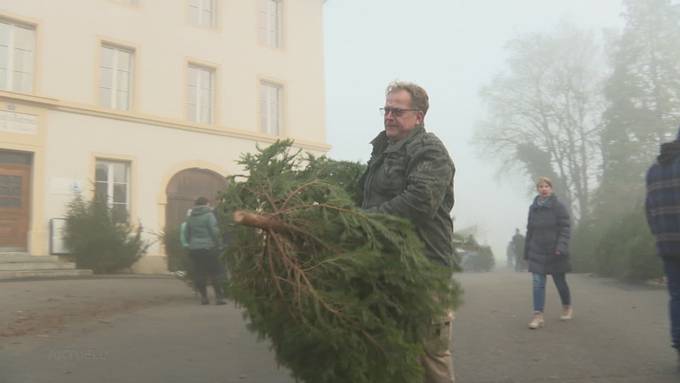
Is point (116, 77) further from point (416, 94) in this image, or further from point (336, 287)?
point (336, 287)

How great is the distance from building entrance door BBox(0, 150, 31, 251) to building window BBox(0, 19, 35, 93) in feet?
5.55

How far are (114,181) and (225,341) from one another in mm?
10950

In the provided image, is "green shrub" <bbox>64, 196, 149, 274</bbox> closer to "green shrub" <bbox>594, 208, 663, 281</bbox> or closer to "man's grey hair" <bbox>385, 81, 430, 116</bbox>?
"green shrub" <bbox>594, 208, 663, 281</bbox>

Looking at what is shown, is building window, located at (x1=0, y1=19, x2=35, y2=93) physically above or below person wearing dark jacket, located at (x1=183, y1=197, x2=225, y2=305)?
above

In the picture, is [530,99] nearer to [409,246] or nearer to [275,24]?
[275,24]

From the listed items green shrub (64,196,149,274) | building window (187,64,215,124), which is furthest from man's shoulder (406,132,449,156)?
building window (187,64,215,124)

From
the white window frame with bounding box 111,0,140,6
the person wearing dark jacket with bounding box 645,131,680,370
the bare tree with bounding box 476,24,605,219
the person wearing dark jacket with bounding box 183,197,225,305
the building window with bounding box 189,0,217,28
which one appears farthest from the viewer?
the bare tree with bounding box 476,24,605,219

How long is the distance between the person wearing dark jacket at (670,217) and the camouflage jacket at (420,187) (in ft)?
8.79

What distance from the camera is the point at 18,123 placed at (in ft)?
46.1

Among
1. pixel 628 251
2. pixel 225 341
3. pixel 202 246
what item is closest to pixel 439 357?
pixel 225 341

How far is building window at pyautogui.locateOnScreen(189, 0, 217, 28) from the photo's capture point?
17.8 metres

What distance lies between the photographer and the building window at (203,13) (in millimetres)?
17750

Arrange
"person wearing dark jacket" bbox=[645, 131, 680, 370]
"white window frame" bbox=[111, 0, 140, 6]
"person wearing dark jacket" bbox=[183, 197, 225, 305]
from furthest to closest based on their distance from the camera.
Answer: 1. "white window frame" bbox=[111, 0, 140, 6]
2. "person wearing dark jacket" bbox=[183, 197, 225, 305]
3. "person wearing dark jacket" bbox=[645, 131, 680, 370]

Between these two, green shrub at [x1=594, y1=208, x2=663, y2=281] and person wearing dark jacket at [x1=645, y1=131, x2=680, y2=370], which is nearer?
person wearing dark jacket at [x1=645, y1=131, x2=680, y2=370]
